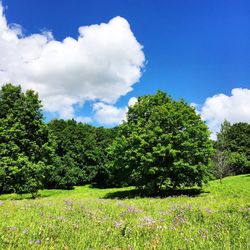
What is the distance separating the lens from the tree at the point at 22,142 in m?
31.4

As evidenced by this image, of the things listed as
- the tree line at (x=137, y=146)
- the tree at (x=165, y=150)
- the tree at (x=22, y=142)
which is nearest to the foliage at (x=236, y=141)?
the tree line at (x=137, y=146)

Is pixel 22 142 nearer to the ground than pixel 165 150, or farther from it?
farther from it

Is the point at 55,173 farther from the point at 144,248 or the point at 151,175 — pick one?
the point at 144,248

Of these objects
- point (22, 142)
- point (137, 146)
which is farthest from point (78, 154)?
point (137, 146)

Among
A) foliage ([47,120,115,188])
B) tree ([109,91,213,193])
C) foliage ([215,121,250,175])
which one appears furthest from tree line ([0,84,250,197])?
foliage ([215,121,250,175])

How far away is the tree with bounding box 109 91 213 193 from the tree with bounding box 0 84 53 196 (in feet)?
32.1

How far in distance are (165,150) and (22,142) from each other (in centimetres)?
1771

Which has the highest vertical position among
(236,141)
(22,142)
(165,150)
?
(236,141)

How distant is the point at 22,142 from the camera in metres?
32.7

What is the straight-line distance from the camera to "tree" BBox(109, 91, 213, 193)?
90.6 feet

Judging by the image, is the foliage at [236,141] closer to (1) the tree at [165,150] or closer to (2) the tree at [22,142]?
(1) the tree at [165,150]

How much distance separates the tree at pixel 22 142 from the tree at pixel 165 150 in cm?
979

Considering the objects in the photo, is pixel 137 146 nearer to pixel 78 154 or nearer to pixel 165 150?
pixel 165 150

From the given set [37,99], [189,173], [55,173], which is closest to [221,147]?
[55,173]
